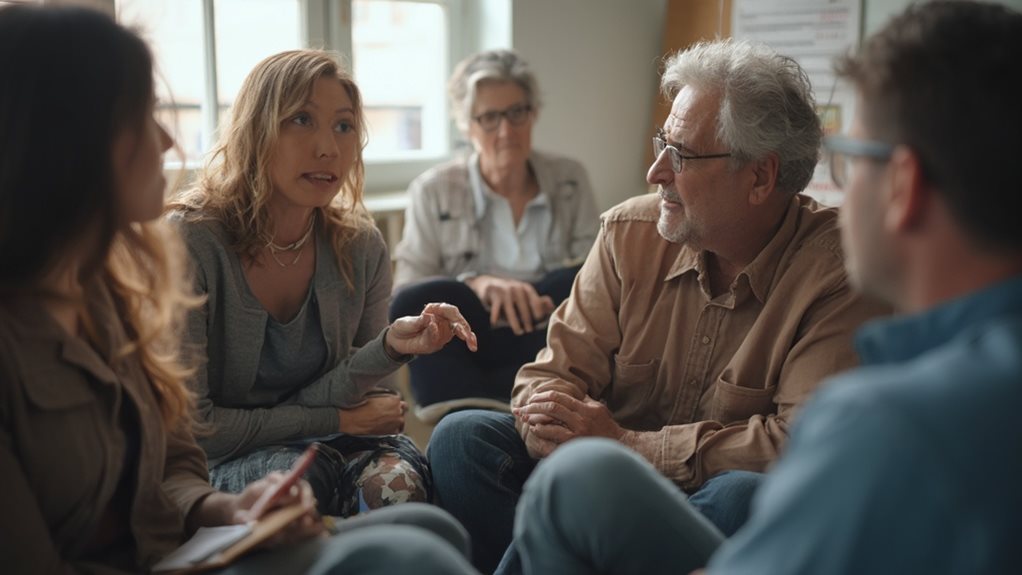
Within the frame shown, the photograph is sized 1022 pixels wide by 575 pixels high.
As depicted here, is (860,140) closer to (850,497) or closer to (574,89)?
(850,497)

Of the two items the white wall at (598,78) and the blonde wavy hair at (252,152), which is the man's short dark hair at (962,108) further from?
the white wall at (598,78)

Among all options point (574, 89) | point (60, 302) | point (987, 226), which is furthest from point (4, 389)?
point (574, 89)

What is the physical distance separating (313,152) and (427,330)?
1.35ft

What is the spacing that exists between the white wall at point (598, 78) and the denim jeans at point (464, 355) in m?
1.09

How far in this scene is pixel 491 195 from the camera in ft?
10.1

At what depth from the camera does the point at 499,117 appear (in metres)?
3.09

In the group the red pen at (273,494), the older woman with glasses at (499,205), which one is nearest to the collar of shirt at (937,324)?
the red pen at (273,494)

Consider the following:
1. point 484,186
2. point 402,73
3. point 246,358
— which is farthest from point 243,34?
point 246,358

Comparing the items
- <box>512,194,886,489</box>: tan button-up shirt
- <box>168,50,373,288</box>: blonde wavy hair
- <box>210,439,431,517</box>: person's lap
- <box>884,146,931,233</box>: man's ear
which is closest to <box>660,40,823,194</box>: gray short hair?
<box>512,194,886,489</box>: tan button-up shirt

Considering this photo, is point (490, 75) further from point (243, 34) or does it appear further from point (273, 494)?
point (273, 494)

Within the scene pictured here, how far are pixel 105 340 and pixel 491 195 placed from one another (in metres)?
1.88

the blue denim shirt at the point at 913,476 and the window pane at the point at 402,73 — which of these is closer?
the blue denim shirt at the point at 913,476

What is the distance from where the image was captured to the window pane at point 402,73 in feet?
11.0

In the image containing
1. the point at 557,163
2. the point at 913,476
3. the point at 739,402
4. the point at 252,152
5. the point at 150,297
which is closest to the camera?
the point at 913,476
